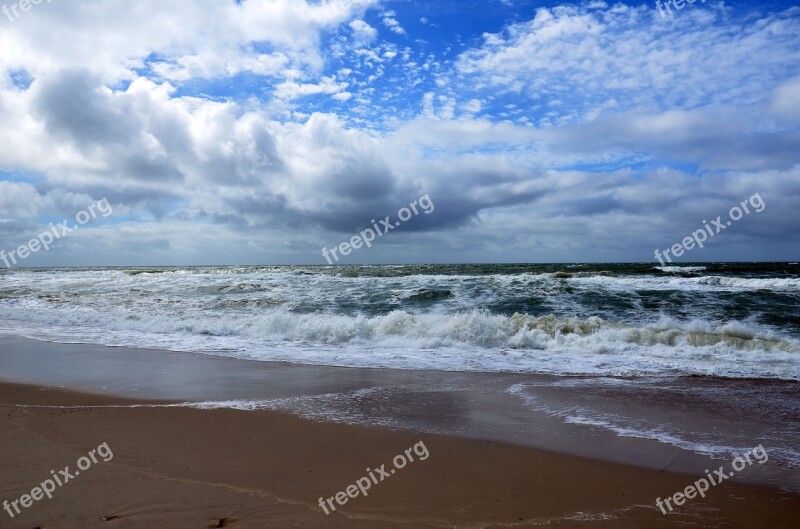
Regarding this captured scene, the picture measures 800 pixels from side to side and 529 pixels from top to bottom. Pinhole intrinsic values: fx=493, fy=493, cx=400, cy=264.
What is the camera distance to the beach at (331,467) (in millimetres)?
3836

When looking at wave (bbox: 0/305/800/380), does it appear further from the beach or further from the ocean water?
the beach

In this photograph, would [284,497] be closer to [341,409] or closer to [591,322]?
[341,409]

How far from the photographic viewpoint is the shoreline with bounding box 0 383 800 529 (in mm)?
3793

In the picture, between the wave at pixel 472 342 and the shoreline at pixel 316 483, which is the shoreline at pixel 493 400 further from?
the wave at pixel 472 342

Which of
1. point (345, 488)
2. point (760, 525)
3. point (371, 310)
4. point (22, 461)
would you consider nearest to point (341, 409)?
point (345, 488)

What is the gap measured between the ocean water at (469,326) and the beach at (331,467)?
3985mm

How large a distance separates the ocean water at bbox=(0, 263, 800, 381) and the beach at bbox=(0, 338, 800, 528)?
398 centimetres

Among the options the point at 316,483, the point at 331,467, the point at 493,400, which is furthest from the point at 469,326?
the point at 316,483

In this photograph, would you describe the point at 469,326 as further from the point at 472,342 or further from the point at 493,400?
the point at 493,400

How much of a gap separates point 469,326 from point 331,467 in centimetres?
955

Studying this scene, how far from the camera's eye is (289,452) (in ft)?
17.0

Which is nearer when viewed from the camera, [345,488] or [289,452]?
[345,488]

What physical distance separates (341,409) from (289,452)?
1818 mm

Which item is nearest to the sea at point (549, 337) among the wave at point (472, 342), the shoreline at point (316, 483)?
the wave at point (472, 342)
